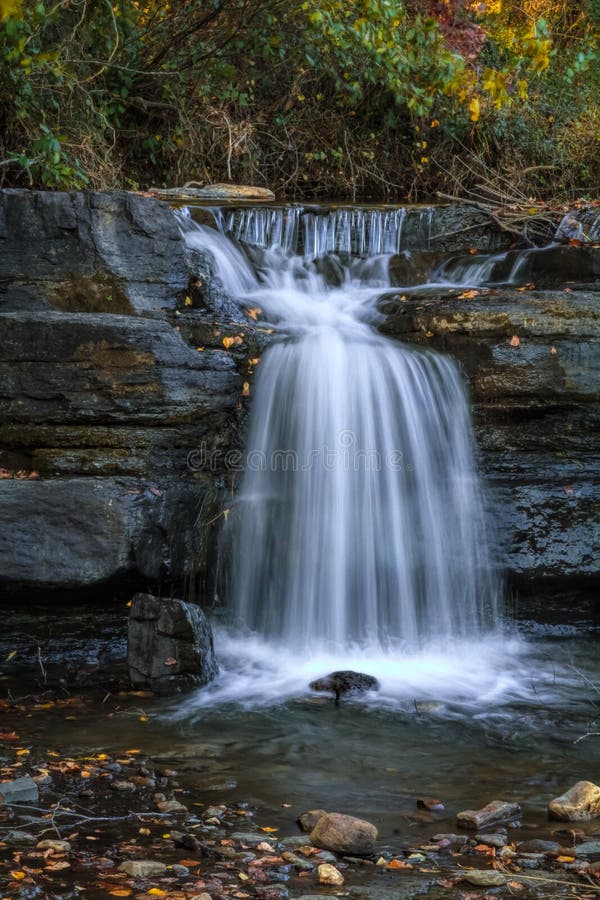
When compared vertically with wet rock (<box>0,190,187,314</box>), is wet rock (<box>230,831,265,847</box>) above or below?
below

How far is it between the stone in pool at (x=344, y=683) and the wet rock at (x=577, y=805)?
6.26 ft

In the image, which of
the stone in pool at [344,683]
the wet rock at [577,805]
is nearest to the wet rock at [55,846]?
the wet rock at [577,805]

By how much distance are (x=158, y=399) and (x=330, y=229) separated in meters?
4.00

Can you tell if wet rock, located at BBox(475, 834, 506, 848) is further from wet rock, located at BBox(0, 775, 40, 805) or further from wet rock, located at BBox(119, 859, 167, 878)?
wet rock, located at BBox(0, 775, 40, 805)

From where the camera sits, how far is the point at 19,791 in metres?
3.68

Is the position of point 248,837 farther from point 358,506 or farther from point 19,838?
point 358,506

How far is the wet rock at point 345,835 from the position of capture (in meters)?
3.39

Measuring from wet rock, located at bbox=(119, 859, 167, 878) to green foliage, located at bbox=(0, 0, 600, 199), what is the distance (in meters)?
7.32

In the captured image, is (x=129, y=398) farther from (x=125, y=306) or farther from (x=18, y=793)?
(x=18, y=793)

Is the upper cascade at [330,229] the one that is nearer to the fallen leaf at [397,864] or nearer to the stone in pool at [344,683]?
the stone in pool at [344,683]

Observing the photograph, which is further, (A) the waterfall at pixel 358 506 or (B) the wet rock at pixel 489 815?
(A) the waterfall at pixel 358 506

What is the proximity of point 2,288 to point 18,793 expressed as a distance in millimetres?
4102

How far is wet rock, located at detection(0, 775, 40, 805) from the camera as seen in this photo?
3643mm
